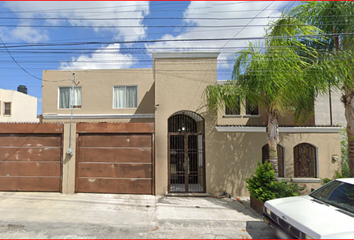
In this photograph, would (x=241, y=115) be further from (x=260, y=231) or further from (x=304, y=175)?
(x=260, y=231)

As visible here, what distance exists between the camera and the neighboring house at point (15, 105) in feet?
66.1

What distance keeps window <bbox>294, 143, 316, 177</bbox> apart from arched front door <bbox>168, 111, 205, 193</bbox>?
3.79 meters

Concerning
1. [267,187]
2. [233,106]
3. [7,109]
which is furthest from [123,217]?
[7,109]

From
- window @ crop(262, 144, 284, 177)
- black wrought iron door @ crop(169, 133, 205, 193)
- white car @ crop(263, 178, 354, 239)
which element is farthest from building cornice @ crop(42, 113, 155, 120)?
white car @ crop(263, 178, 354, 239)

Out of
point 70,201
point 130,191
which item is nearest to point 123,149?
point 130,191

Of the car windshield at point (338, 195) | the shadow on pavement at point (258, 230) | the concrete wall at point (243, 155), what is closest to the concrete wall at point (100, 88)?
the concrete wall at point (243, 155)

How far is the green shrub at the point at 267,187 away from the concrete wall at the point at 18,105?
2237cm

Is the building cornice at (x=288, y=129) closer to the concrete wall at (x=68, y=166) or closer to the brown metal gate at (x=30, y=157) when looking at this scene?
the concrete wall at (x=68, y=166)

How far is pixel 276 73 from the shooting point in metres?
6.62

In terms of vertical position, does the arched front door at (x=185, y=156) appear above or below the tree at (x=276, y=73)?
below

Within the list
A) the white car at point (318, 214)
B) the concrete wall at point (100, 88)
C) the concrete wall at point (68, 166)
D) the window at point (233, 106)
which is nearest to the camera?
the white car at point (318, 214)

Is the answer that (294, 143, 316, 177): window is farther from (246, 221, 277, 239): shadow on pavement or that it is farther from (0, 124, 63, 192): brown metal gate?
(0, 124, 63, 192): brown metal gate

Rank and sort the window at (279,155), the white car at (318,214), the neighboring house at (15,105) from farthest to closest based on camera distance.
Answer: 1. the neighboring house at (15,105)
2. the window at (279,155)
3. the white car at (318,214)

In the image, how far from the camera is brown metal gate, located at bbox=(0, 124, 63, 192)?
8562 millimetres
